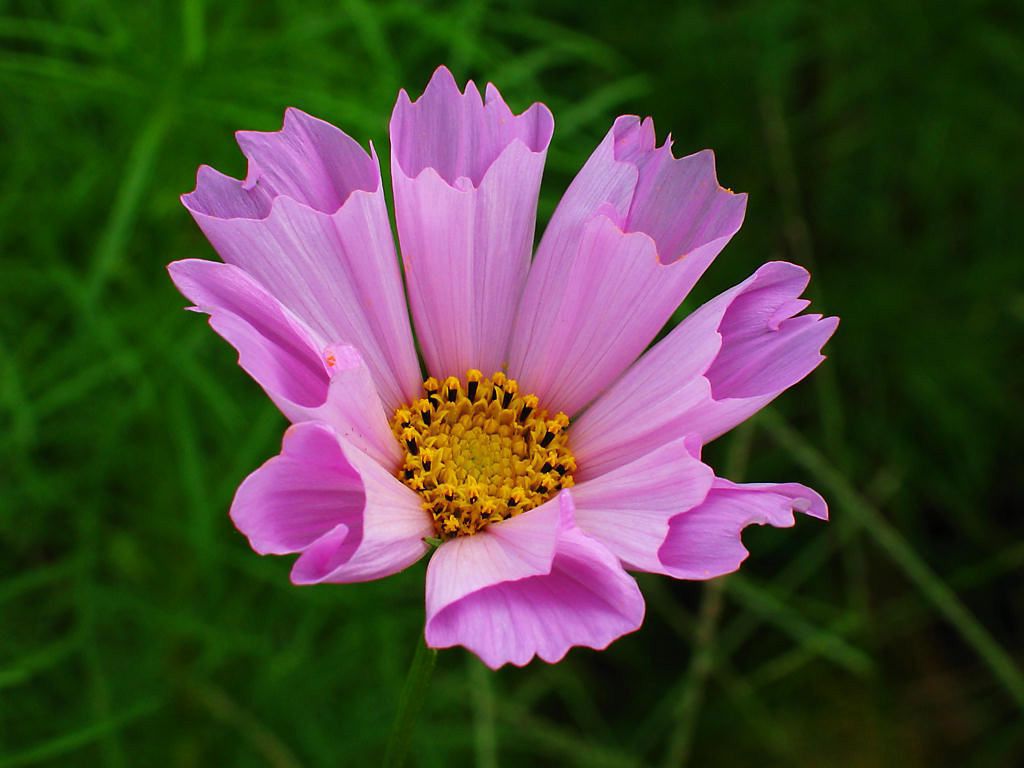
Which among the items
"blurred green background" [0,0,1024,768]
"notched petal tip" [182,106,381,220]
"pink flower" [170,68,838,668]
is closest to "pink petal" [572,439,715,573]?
"pink flower" [170,68,838,668]

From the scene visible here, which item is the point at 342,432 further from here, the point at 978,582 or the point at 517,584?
the point at 978,582

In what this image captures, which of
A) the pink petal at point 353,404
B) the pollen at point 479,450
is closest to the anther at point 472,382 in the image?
the pollen at point 479,450

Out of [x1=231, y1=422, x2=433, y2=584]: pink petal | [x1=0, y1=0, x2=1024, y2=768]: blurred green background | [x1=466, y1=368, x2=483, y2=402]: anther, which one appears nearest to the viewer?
[x1=231, y1=422, x2=433, y2=584]: pink petal

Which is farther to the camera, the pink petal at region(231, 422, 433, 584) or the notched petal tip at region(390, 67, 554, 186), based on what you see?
the notched petal tip at region(390, 67, 554, 186)

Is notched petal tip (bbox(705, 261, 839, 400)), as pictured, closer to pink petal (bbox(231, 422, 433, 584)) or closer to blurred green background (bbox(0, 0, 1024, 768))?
pink petal (bbox(231, 422, 433, 584))

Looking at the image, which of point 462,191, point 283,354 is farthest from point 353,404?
point 462,191

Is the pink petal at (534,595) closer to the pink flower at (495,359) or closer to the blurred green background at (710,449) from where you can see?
the pink flower at (495,359)
